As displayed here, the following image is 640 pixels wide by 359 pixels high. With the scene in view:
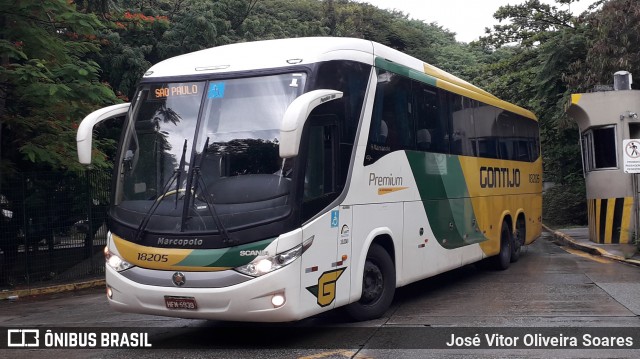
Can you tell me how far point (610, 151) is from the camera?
1798cm

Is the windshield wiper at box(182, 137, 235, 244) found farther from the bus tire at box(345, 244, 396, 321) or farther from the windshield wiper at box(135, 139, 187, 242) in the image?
the bus tire at box(345, 244, 396, 321)

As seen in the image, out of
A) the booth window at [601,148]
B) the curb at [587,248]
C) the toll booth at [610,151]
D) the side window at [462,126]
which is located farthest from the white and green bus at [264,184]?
the booth window at [601,148]

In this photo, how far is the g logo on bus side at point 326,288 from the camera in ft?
24.6

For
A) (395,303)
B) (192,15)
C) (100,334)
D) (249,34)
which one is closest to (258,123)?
(100,334)

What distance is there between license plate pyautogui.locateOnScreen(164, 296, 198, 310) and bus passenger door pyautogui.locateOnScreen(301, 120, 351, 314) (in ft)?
3.72

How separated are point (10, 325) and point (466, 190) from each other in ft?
25.0

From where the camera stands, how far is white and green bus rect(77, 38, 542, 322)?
23.0ft

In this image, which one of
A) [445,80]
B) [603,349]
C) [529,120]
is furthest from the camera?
[529,120]

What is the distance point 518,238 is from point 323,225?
9272 millimetres

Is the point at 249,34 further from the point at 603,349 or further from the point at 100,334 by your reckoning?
the point at 603,349

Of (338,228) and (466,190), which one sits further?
(466,190)

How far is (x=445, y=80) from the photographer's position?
11.7 m

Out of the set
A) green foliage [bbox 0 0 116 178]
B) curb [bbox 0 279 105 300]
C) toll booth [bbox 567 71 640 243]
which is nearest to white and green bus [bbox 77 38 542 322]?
green foliage [bbox 0 0 116 178]

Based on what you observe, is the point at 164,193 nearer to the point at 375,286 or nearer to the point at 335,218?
the point at 335,218
